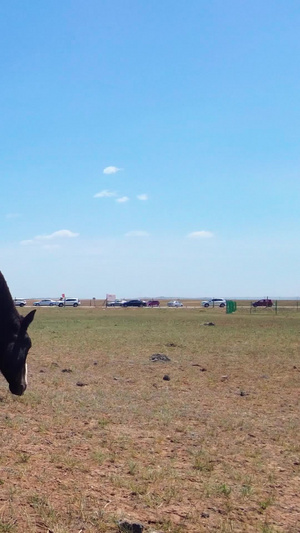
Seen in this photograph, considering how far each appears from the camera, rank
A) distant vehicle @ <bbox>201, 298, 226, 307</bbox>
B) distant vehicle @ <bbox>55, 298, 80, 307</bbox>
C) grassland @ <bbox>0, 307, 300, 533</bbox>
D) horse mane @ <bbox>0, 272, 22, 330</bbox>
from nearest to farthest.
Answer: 1. grassland @ <bbox>0, 307, 300, 533</bbox>
2. horse mane @ <bbox>0, 272, 22, 330</bbox>
3. distant vehicle @ <bbox>201, 298, 226, 307</bbox>
4. distant vehicle @ <bbox>55, 298, 80, 307</bbox>

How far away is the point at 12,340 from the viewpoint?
7359mm

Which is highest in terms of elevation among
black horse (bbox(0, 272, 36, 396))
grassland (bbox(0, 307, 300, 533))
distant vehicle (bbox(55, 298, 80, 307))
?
distant vehicle (bbox(55, 298, 80, 307))

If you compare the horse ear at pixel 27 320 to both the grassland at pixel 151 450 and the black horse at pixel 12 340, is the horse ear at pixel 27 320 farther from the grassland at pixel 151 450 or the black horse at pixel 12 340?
the grassland at pixel 151 450

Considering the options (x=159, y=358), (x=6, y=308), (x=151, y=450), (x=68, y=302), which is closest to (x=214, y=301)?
(x=68, y=302)

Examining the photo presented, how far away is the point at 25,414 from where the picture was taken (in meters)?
10.1

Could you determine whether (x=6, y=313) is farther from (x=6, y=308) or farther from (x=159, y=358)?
(x=159, y=358)

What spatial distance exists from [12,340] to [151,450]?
285cm

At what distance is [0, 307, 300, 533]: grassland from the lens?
576 centimetres

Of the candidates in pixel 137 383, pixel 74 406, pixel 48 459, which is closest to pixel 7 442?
pixel 48 459

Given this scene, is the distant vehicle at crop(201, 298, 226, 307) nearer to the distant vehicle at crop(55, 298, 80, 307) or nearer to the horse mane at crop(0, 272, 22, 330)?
the distant vehicle at crop(55, 298, 80, 307)

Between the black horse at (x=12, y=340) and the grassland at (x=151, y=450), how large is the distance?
1141mm

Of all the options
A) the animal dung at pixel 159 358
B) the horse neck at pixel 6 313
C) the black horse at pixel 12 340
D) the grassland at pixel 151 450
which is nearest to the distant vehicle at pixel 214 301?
the animal dung at pixel 159 358

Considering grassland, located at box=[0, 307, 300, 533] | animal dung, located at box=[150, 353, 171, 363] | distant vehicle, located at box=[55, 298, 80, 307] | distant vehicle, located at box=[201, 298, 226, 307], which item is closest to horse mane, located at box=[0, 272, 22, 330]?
grassland, located at box=[0, 307, 300, 533]

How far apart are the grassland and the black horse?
1.14m
